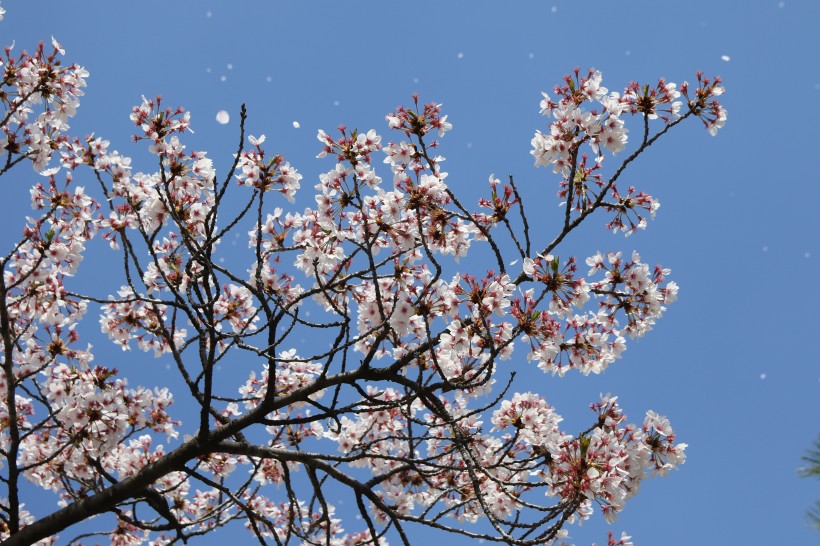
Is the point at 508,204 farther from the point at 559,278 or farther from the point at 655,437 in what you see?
the point at 655,437

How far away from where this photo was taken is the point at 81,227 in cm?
765

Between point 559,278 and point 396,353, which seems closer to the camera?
point 559,278

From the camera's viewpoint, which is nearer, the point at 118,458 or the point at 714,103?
the point at 714,103

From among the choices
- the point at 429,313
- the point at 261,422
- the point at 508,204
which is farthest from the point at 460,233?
the point at 261,422

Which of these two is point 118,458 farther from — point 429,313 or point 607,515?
point 607,515

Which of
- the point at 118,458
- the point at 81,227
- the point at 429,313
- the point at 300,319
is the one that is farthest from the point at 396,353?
the point at 118,458

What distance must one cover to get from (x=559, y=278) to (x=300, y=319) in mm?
2413

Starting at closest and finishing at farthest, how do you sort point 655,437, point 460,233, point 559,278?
1. point 559,278
2. point 655,437
3. point 460,233

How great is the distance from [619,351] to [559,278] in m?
1.72

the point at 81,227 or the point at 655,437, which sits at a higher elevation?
the point at 81,227

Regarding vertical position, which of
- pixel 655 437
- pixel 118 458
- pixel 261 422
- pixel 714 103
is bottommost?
pixel 655 437

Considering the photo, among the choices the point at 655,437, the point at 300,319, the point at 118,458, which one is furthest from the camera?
the point at 118,458

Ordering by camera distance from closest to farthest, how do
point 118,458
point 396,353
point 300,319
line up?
point 300,319
point 396,353
point 118,458

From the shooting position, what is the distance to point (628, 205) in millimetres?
7176
